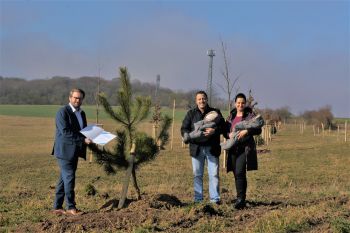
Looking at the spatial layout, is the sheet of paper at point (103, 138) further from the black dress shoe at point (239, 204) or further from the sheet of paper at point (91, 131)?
the black dress shoe at point (239, 204)

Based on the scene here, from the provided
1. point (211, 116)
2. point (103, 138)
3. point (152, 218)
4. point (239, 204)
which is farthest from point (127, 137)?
point (239, 204)

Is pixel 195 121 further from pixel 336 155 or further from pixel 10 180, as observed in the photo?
pixel 336 155

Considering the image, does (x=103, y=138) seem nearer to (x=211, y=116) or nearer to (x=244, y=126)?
(x=211, y=116)

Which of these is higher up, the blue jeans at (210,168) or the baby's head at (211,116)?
the baby's head at (211,116)

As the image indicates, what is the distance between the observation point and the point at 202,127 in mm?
6602

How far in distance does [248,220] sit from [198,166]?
1.35 metres

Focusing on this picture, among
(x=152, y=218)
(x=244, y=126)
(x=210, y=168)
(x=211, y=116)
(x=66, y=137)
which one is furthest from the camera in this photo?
(x=210, y=168)

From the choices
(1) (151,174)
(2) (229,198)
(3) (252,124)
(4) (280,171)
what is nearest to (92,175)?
(1) (151,174)

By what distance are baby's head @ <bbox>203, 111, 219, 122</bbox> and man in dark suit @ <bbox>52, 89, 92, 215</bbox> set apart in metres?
1.73

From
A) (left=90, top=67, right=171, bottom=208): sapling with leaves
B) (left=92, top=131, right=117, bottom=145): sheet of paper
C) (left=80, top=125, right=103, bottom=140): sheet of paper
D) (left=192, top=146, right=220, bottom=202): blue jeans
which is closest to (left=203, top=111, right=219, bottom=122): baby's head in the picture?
(left=192, top=146, right=220, bottom=202): blue jeans

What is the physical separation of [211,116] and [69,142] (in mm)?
A: 2057

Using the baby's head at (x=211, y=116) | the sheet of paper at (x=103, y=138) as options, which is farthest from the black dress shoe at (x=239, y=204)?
the sheet of paper at (x=103, y=138)

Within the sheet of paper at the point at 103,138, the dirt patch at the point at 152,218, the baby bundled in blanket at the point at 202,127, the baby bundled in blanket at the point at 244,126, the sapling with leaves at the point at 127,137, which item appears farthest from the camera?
the sapling with leaves at the point at 127,137

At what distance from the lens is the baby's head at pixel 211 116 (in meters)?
6.66
